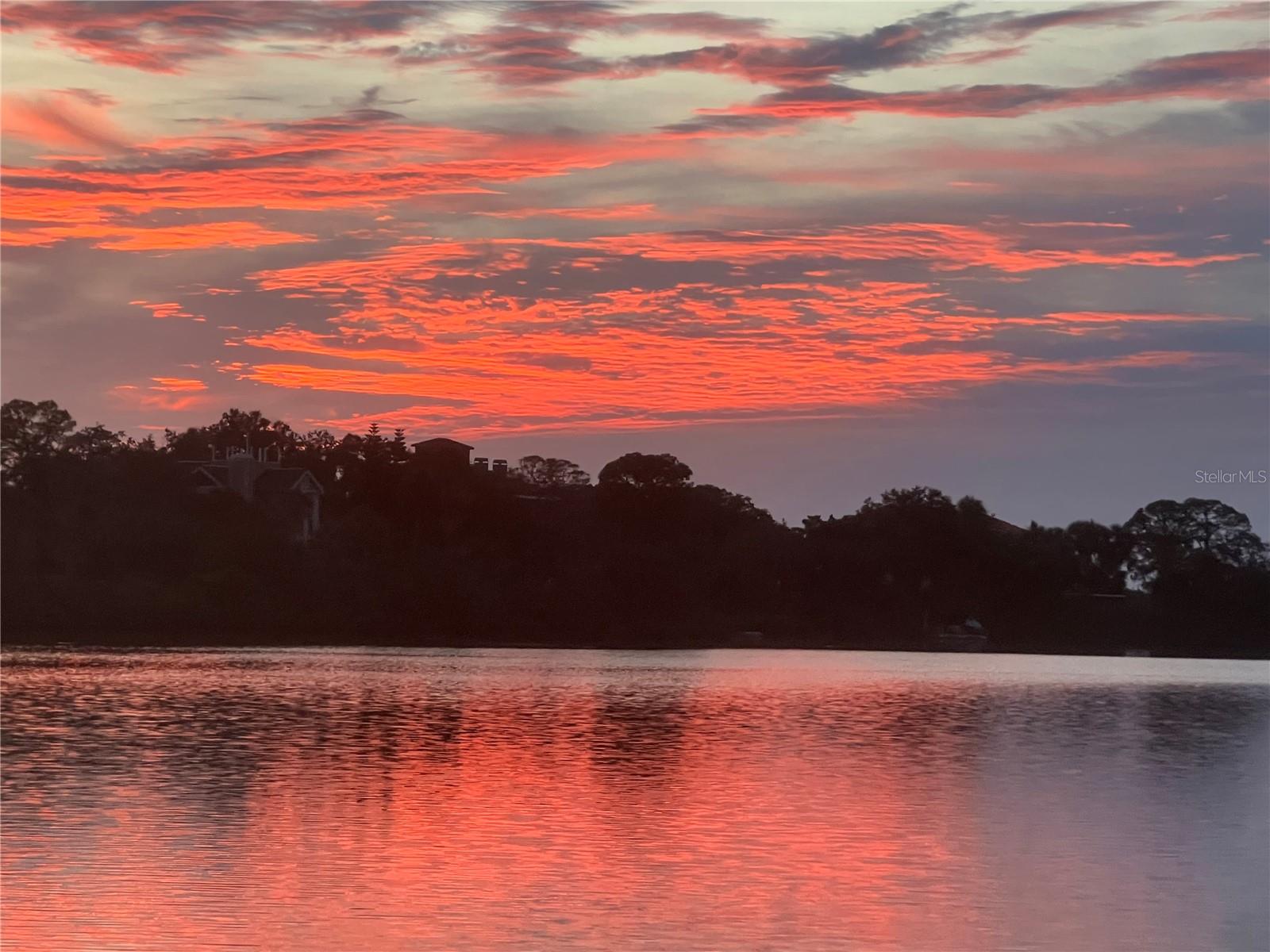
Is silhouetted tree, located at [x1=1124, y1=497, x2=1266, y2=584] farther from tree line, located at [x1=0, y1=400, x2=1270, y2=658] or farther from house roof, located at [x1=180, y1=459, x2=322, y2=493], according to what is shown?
house roof, located at [x1=180, y1=459, x2=322, y2=493]

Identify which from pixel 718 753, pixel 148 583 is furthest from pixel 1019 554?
pixel 718 753

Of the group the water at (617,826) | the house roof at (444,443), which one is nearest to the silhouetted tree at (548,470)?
the house roof at (444,443)

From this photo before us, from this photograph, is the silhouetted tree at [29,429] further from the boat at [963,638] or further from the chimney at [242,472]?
the boat at [963,638]

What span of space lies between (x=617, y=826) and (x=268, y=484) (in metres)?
98.7

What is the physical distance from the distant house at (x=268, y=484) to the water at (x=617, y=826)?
69.8 metres

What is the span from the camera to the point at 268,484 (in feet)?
380

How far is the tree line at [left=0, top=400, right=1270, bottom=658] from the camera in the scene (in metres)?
86.5

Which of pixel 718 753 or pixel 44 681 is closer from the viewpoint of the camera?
pixel 718 753

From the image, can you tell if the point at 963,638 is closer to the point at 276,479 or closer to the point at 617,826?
the point at 276,479

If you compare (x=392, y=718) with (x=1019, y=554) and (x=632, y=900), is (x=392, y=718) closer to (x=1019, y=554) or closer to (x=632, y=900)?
(x=632, y=900)

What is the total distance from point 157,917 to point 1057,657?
276ft

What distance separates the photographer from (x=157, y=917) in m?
14.5

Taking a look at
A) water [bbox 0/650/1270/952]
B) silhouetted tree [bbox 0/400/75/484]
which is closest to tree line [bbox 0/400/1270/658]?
silhouetted tree [bbox 0/400/75/484]

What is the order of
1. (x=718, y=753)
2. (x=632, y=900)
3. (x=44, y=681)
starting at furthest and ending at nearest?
(x=44, y=681) < (x=718, y=753) < (x=632, y=900)
